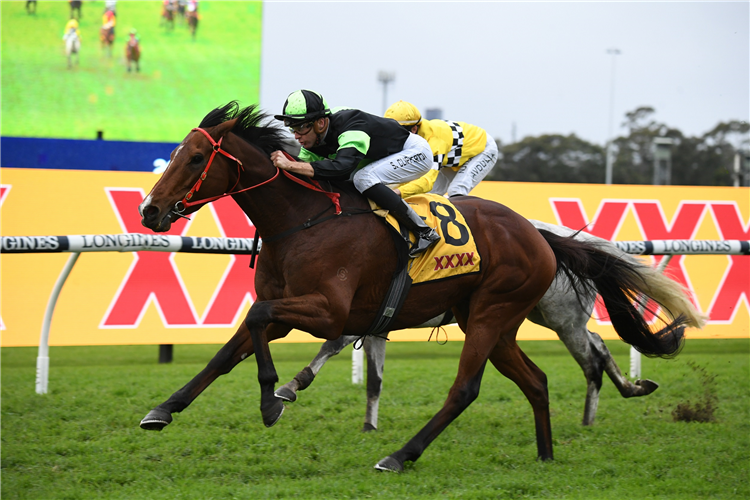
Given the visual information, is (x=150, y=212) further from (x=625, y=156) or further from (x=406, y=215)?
(x=625, y=156)

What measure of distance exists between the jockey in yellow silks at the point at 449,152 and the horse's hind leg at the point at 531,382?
1.25m

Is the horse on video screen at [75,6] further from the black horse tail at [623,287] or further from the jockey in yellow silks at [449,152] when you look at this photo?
the black horse tail at [623,287]

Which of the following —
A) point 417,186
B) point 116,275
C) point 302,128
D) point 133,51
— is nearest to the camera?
point 302,128

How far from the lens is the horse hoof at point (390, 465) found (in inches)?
163

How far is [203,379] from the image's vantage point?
3.82m

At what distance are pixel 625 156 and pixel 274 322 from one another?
3654cm

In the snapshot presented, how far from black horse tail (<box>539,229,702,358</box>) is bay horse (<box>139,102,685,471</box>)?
0.07ft

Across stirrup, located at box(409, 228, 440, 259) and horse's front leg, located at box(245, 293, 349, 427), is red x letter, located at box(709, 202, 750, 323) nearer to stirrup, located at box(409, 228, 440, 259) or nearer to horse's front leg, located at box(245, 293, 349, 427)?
stirrup, located at box(409, 228, 440, 259)

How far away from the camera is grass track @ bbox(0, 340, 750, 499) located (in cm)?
396

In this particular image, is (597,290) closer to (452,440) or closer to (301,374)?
(452,440)

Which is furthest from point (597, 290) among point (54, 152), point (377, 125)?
point (54, 152)

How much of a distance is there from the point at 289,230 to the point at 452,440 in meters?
2.02

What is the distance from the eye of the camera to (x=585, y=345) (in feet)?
18.1

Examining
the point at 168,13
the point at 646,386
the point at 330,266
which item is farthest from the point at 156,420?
the point at 168,13
